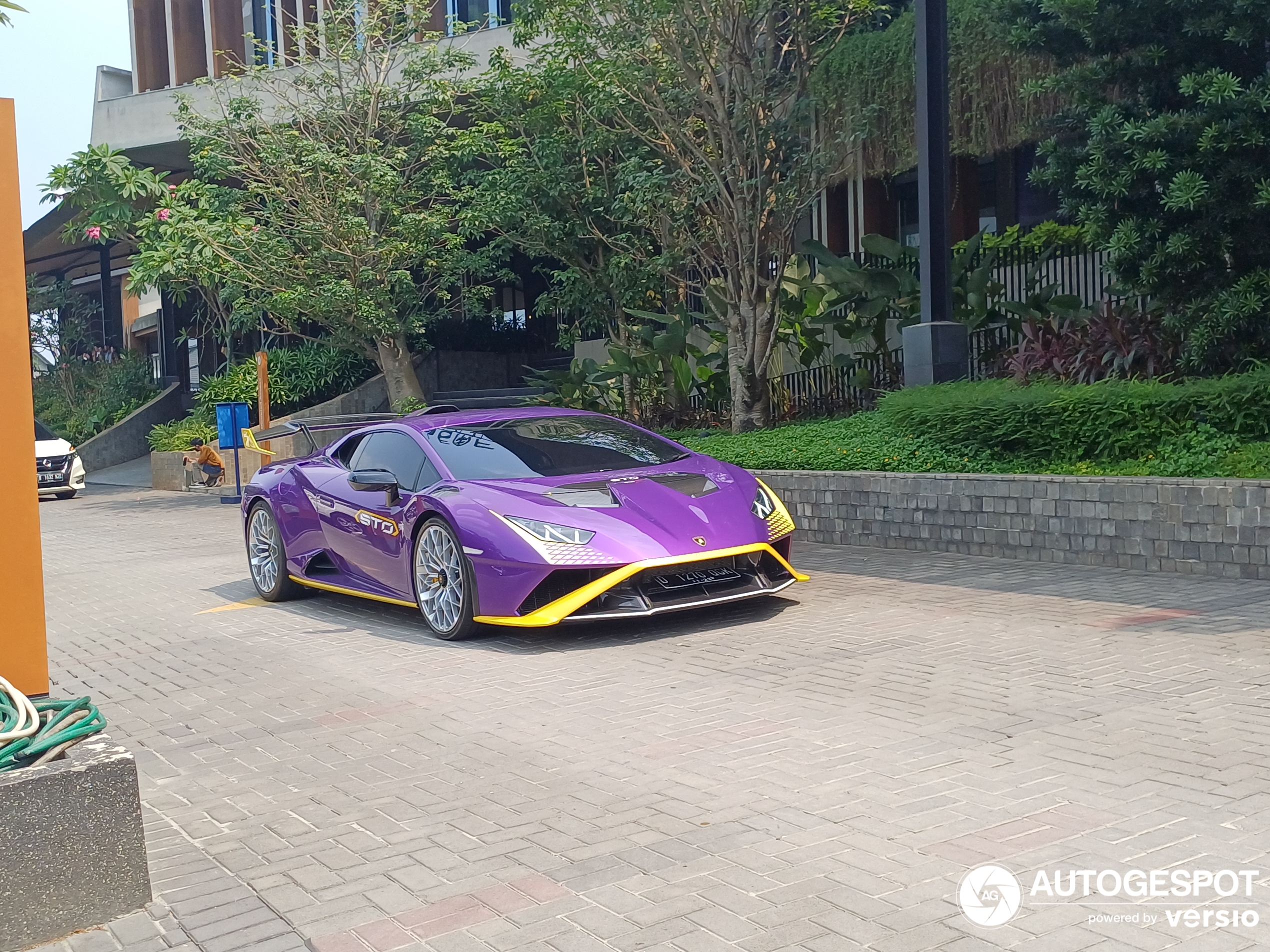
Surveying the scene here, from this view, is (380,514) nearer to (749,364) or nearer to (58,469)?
(749,364)

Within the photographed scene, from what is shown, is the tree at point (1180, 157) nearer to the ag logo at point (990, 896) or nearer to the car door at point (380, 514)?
the car door at point (380, 514)

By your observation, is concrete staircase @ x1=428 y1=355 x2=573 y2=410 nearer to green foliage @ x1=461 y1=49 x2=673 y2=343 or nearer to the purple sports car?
green foliage @ x1=461 y1=49 x2=673 y2=343

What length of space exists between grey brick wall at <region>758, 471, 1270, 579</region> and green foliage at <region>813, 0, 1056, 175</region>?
5.37 meters

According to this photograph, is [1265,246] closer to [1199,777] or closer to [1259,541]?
[1259,541]

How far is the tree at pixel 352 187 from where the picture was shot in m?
19.9

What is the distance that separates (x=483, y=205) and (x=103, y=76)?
22.3m

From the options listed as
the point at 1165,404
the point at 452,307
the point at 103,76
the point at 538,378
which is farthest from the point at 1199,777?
the point at 103,76

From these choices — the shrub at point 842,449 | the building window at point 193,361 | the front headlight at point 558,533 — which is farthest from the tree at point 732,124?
the building window at point 193,361

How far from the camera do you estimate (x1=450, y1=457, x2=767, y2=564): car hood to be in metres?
7.34

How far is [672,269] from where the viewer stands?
16578 millimetres

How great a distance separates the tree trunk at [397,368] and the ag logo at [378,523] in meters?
13.1

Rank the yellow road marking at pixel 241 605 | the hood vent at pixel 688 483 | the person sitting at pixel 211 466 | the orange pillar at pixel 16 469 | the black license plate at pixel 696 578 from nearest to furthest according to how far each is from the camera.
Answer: the orange pillar at pixel 16 469 → the black license plate at pixel 696 578 → the hood vent at pixel 688 483 → the yellow road marking at pixel 241 605 → the person sitting at pixel 211 466

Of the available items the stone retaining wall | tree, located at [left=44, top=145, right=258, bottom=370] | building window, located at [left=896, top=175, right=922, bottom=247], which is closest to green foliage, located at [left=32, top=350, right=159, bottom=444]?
the stone retaining wall
